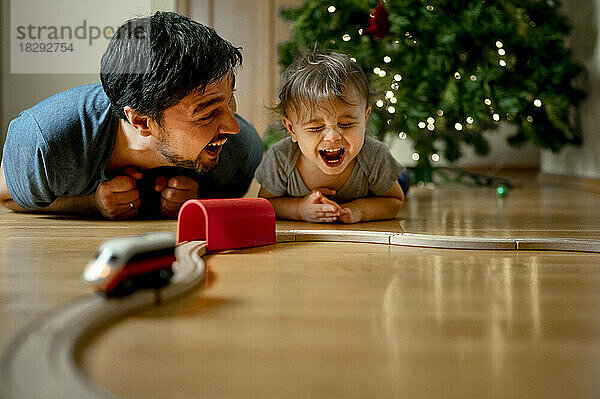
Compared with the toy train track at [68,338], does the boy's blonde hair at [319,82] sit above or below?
above

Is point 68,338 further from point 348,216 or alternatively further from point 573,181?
point 573,181

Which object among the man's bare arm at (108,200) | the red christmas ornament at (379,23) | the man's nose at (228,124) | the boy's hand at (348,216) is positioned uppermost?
the red christmas ornament at (379,23)

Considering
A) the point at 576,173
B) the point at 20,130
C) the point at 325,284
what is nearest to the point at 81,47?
the point at 20,130

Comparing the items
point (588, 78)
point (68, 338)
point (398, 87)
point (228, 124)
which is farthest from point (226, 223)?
point (588, 78)

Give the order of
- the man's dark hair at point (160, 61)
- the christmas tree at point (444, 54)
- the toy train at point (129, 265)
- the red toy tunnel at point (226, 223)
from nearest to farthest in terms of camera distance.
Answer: the toy train at point (129, 265) → the red toy tunnel at point (226, 223) → the man's dark hair at point (160, 61) → the christmas tree at point (444, 54)

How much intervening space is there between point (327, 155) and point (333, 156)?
0.04 ft

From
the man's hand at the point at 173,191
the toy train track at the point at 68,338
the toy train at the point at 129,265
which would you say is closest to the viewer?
the toy train track at the point at 68,338

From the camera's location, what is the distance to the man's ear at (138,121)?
1232 millimetres

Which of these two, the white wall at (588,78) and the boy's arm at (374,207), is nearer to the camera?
the boy's arm at (374,207)

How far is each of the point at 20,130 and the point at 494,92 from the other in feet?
4.76

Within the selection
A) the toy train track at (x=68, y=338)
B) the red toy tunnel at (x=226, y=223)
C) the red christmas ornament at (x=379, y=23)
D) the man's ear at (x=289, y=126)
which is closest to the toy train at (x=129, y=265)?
the toy train track at (x=68, y=338)

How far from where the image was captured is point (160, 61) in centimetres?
117

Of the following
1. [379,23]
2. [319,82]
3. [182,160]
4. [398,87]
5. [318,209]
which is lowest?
[318,209]

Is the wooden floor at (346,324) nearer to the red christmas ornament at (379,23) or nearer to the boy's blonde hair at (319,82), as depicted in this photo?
the boy's blonde hair at (319,82)
